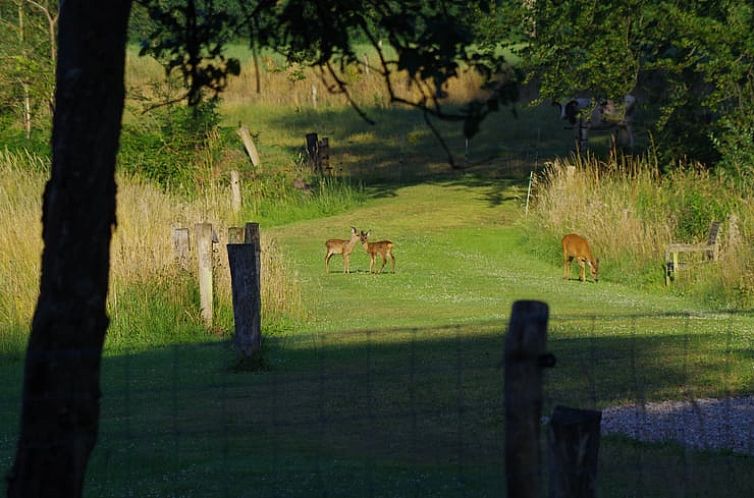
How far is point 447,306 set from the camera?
19.8m

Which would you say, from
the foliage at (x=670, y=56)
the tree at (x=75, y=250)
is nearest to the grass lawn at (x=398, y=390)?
the tree at (x=75, y=250)

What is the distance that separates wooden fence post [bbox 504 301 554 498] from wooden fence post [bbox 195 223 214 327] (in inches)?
481

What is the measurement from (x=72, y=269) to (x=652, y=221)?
826 inches

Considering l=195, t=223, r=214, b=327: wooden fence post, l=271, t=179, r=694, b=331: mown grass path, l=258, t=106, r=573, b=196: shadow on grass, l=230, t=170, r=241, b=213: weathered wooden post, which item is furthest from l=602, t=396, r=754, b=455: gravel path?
l=258, t=106, r=573, b=196: shadow on grass

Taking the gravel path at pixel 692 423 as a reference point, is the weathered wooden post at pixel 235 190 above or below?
above

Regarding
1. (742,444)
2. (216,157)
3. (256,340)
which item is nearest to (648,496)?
(742,444)

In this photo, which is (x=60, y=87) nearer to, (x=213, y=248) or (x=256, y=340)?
(x=256, y=340)

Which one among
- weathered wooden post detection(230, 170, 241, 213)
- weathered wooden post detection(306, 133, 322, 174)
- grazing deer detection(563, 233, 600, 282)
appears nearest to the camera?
grazing deer detection(563, 233, 600, 282)

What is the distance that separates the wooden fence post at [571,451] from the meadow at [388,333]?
2489 mm

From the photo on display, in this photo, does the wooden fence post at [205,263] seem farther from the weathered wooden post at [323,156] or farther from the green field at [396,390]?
the weathered wooden post at [323,156]

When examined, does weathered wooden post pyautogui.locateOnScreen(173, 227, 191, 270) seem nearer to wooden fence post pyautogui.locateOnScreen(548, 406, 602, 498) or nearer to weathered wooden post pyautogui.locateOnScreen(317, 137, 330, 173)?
wooden fence post pyautogui.locateOnScreen(548, 406, 602, 498)

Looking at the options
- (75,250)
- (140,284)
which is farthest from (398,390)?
(75,250)

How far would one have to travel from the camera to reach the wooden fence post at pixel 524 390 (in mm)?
4516

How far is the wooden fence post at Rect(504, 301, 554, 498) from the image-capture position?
14.8 feet
